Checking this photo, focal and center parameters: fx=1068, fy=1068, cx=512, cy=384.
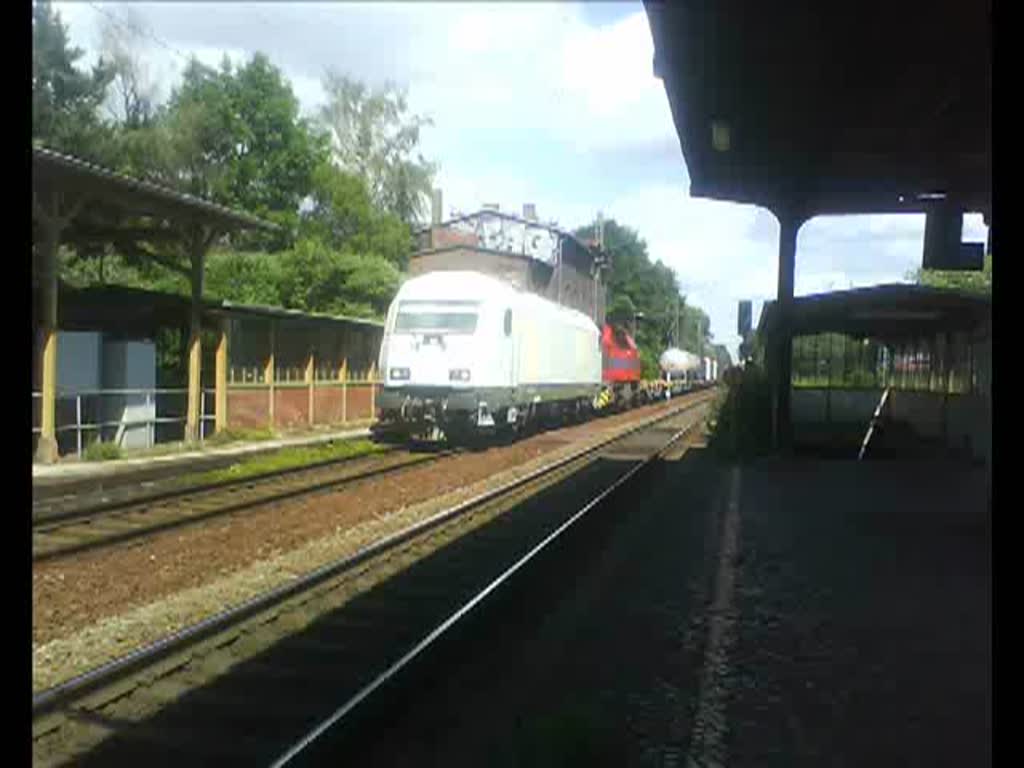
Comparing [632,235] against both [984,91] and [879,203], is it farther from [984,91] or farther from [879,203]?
[984,91]

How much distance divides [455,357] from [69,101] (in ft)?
79.4

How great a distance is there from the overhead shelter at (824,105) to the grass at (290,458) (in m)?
8.28

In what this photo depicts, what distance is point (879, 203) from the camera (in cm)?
2134

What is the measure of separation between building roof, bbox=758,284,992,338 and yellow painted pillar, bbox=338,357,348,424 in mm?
12348

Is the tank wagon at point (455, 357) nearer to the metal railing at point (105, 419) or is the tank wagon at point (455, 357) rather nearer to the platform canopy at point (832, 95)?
the metal railing at point (105, 419)

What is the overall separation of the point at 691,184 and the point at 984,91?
9.41 meters

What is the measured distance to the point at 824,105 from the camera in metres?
13.7

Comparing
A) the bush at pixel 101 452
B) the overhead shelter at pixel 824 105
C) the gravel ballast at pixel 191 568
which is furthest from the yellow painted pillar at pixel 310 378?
the gravel ballast at pixel 191 568

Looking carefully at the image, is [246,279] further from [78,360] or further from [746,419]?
[746,419]

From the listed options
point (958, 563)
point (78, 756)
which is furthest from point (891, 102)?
point (78, 756)

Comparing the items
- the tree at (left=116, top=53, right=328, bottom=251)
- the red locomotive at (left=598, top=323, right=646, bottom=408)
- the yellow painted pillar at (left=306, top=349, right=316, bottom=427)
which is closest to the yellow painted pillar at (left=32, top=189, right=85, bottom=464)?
the yellow painted pillar at (left=306, top=349, right=316, bottom=427)

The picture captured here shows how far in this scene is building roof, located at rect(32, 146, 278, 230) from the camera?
51.7 ft

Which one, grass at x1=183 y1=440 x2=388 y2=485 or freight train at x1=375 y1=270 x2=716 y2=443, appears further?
freight train at x1=375 y1=270 x2=716 y2=443

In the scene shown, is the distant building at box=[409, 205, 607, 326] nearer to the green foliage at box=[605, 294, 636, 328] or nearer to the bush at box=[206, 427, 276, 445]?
the green foliage at box=[605, 294, 636, 328]
